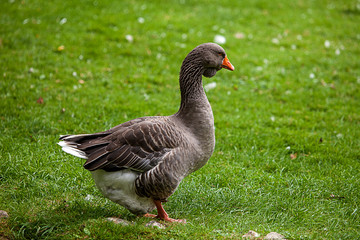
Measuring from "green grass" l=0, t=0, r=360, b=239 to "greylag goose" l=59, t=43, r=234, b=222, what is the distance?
41cm

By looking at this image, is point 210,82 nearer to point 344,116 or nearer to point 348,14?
point 344,116

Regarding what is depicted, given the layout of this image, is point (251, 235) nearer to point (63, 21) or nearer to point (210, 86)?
point (210, 86)

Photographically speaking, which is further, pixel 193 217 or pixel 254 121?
pixel 254 121

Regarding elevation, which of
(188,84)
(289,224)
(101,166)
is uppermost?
(188,84)

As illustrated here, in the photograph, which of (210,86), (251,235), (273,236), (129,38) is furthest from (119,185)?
(129,38)

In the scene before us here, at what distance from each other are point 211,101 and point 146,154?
4682mm

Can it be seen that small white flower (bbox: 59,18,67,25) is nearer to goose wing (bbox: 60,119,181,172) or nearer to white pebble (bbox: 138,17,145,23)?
white pebble (bbox: 138,17,145,23)

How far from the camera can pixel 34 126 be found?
701 centimetres

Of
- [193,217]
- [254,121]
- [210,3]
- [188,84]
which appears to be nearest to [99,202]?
[193,217]

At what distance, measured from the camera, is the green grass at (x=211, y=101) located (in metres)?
4.91

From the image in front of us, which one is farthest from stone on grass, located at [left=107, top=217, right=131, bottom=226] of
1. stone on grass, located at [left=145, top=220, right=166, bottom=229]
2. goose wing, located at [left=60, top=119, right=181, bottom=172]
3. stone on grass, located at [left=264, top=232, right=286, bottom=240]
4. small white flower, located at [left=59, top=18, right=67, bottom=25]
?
small white flower, located at [left=59, top=18, right=67, bottom=25]

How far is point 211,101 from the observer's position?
29.4 ft

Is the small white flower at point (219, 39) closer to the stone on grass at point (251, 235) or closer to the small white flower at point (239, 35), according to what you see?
the small white flower at point (239, 35)

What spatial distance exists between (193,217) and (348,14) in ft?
45.8
